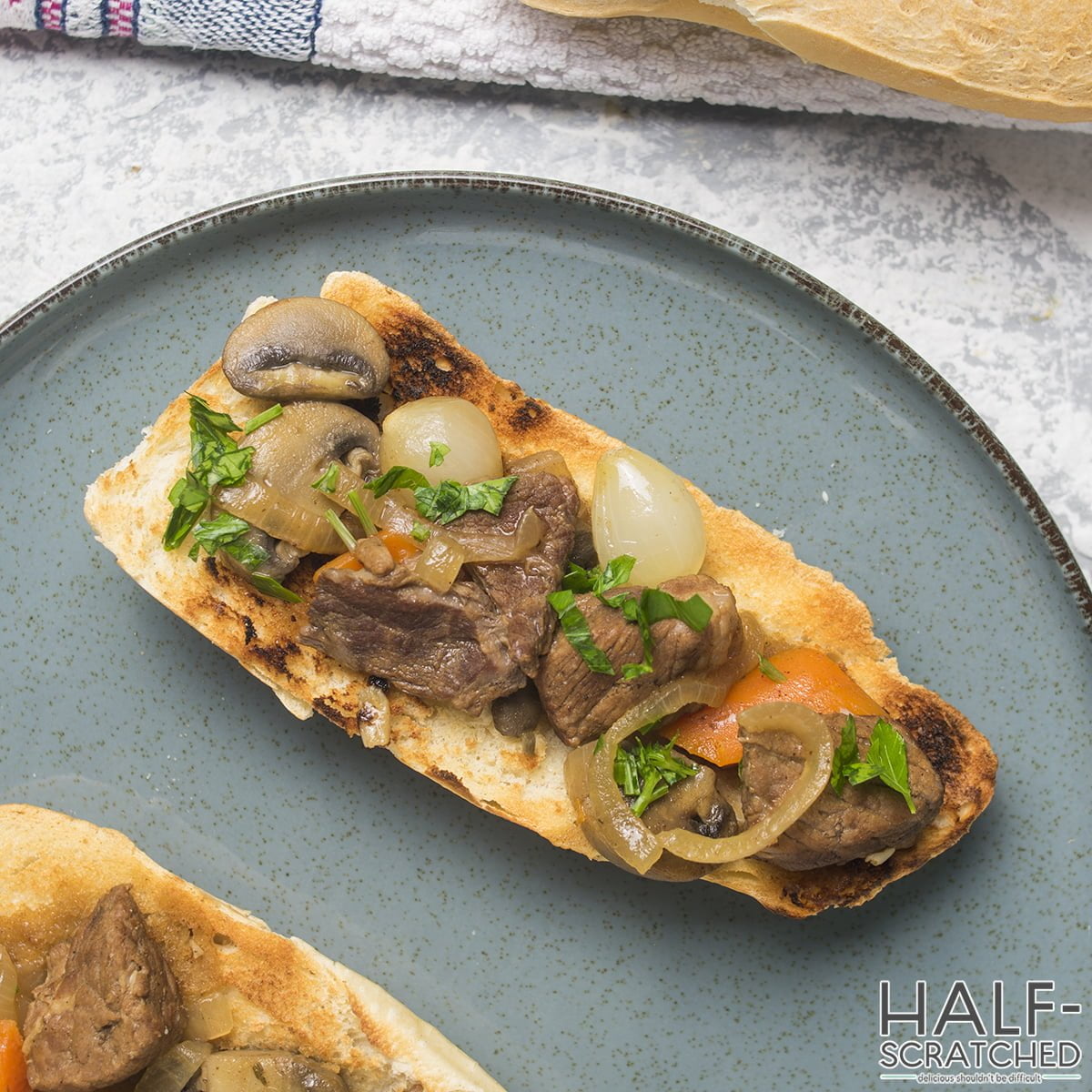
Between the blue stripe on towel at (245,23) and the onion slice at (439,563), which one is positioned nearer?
the onion slice at (439,563)

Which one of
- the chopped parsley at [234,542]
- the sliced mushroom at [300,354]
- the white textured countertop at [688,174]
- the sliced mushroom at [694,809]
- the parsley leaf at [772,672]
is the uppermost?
the white textured countertop at [688,174]

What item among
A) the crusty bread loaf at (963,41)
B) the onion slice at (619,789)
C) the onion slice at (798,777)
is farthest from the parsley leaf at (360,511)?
the crusty bread loaf at (963,41)

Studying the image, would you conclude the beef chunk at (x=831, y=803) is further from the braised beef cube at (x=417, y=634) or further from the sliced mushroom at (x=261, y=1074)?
the sliced mushroom at (x=261, y=1074)

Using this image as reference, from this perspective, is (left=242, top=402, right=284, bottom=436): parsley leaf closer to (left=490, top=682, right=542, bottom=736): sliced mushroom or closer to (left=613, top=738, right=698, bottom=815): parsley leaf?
(left=490, top=682, right=542, bottom=736): sliced mushroom

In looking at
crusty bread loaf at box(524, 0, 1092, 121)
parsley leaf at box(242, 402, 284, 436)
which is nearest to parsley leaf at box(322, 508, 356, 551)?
parsley leaf at box(242, 402, 284, 436)

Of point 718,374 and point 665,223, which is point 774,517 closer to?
point 718,374

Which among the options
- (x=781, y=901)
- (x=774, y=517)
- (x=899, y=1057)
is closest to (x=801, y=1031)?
(x=899, y=1057)
